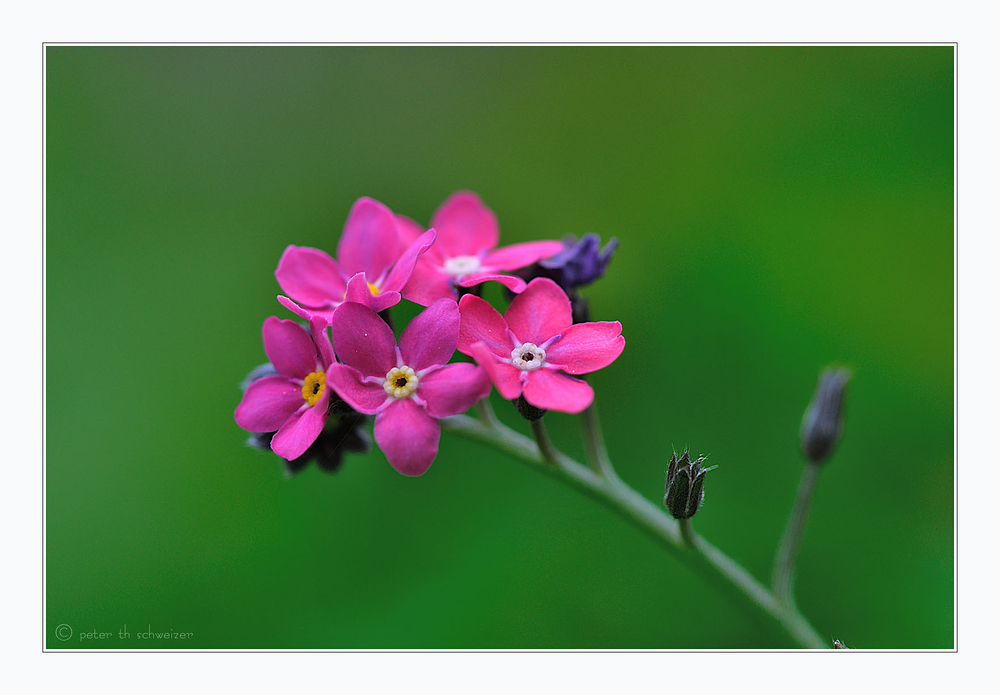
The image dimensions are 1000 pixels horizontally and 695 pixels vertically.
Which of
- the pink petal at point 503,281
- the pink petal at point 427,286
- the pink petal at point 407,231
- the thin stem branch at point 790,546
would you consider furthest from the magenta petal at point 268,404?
the thin stem branch at point 790,546

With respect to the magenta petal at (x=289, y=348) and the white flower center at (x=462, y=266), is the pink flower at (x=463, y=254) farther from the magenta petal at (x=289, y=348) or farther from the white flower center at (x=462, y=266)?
the magenta petal at (x=289, y=348)

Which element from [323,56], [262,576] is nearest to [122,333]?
[262,576]

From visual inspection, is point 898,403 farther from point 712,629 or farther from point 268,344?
point 268,344

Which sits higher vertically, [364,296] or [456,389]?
[364,296]

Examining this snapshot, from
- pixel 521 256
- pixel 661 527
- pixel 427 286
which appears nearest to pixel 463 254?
pixel 521 256

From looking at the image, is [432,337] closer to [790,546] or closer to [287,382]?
[287,382]

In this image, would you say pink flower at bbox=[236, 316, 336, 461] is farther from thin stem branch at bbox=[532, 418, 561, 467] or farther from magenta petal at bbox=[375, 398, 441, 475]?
→ thin stem branch at bbox=[532, 418, 561, 467]
